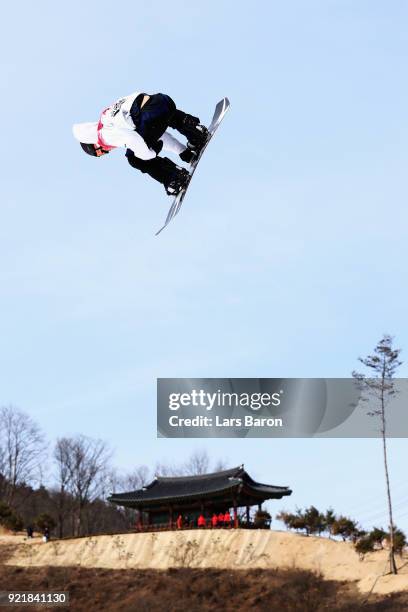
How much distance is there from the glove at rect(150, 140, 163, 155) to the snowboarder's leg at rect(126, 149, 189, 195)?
16.3 inches

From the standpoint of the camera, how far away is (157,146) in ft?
33.8

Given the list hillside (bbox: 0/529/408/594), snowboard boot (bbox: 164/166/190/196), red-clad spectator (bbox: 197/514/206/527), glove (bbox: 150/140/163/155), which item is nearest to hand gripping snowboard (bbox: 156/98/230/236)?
snowboard boot (bbox: 164/166/190/196)

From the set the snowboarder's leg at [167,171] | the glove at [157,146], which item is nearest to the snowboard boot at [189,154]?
the snowboarder's leg at [167,171]

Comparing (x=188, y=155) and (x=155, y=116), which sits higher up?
(x=188, y=155)

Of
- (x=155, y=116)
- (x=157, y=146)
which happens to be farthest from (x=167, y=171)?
(x=155, y=116)

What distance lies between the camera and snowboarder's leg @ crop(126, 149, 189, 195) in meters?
10.9

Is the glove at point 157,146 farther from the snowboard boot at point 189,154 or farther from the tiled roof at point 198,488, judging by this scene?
the tiled roof at point 198,488

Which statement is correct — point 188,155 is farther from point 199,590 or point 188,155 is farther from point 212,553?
point 212,553

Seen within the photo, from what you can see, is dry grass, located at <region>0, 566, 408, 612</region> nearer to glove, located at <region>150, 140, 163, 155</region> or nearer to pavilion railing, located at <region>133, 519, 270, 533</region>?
pavilion railing, located at <region>133, 519, 270, 533</region>

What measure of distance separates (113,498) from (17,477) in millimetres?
12825

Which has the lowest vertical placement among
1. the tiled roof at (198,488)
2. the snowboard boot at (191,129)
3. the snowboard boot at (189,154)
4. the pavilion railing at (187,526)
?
the pavilion railing at (187,526)

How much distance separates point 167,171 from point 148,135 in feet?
4.11

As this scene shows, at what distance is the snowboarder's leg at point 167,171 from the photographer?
10875mm

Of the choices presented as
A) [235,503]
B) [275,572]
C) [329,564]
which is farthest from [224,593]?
[235,503]
